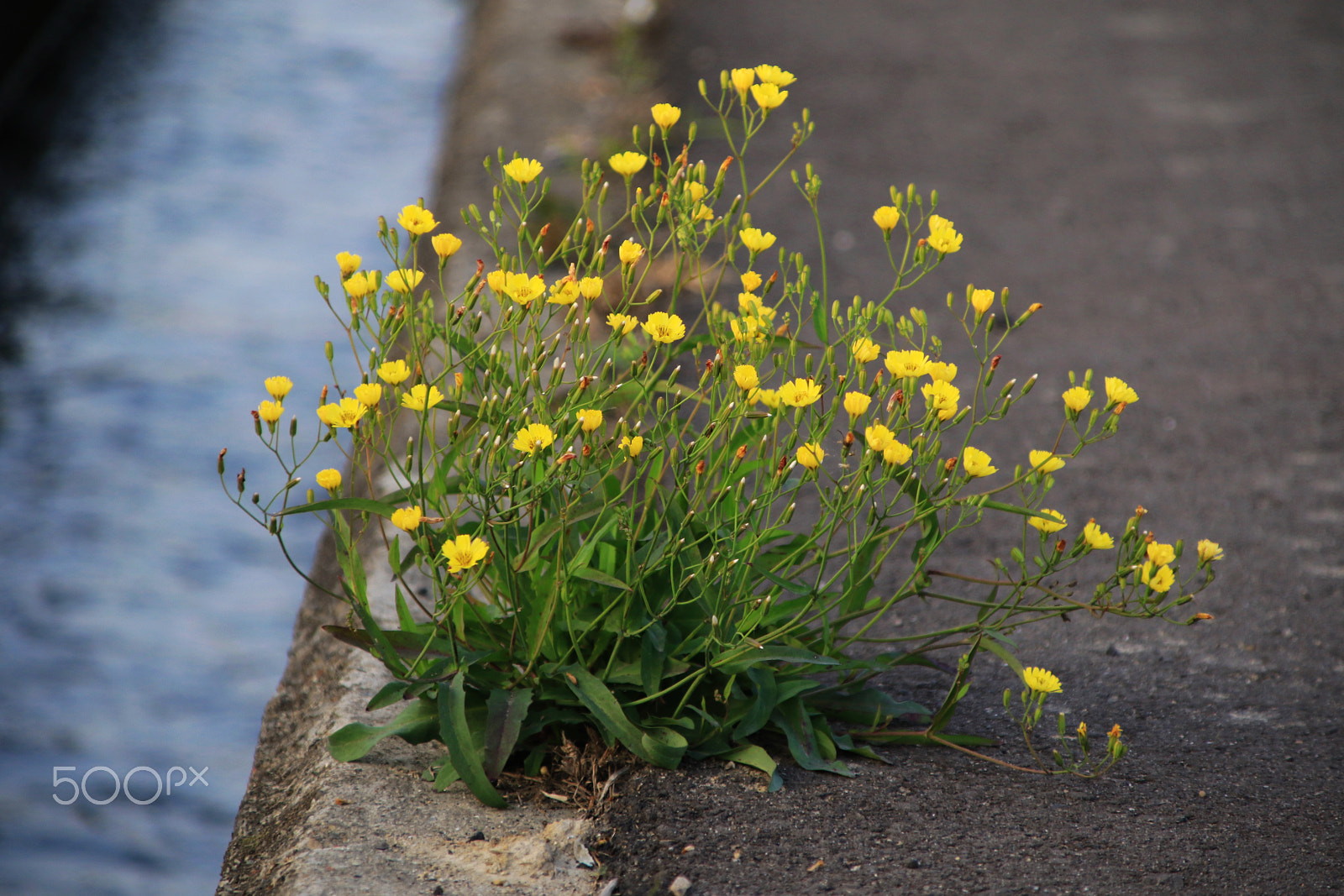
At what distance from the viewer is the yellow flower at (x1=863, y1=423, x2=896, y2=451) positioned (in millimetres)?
1449

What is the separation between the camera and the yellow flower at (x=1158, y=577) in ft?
5.02

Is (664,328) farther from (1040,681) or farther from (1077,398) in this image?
(1040,681)

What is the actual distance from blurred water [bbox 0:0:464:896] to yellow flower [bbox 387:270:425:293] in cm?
143

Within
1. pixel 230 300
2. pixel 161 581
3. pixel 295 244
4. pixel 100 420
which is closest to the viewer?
pixel 161 581

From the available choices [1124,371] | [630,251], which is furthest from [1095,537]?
[1124,371]

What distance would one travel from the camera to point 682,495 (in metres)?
1.67

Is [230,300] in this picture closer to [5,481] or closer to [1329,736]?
[5,481]

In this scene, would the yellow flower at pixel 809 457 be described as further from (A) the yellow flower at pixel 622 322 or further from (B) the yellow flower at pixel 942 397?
(A) the yellow flower at pixel 622 322

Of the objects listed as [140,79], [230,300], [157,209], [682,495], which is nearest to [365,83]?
[140,79]

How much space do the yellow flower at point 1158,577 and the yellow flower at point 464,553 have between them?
0.89 m

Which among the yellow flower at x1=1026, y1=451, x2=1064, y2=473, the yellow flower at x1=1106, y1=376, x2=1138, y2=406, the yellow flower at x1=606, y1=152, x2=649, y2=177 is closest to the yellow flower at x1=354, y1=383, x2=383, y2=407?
the yellow flower at x1=606, y1=152, x2=649, y2=177

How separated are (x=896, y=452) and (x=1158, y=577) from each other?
415mm

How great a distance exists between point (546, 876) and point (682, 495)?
57 cm

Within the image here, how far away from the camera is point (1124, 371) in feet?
11.1
